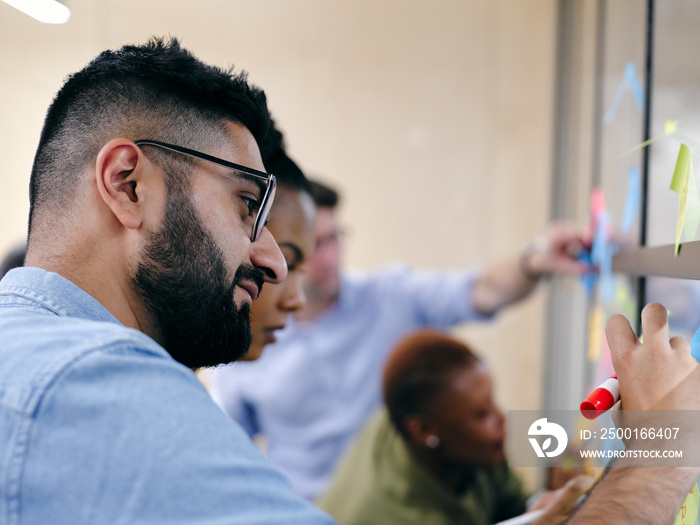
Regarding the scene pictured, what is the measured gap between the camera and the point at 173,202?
63cm

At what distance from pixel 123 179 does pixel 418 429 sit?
0.84 metres

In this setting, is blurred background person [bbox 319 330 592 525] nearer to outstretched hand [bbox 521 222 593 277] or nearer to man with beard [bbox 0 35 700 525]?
outstretched hand [bbox 521 222 593 277]

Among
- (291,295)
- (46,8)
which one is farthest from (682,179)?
(46,8)

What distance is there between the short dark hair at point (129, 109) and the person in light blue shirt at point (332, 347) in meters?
0.99

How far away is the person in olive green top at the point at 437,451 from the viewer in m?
1.20

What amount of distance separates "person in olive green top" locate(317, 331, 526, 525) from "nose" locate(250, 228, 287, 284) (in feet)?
1.99

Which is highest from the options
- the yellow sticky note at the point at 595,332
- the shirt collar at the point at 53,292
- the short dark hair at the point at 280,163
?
the short dark hair at the point at 280,163

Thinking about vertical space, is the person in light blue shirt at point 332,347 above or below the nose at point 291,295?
below

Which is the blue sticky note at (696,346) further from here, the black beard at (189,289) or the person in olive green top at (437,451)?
the person in olive green top at (437,451)

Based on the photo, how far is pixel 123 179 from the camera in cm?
62

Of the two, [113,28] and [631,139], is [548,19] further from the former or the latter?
[113,28]

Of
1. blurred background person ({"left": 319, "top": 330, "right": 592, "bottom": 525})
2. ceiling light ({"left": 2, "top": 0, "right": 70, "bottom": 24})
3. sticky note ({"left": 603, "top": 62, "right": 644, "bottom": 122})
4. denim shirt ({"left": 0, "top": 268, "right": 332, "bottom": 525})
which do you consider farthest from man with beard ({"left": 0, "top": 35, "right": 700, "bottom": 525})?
sticky note ({"left": 603, "top": 62, "right": 644, "bottom": 122})

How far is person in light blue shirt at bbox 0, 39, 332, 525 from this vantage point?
43 centimetres

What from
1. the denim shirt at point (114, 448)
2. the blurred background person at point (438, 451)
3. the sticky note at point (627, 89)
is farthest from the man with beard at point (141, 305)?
the sticky note at point (627, 89)
